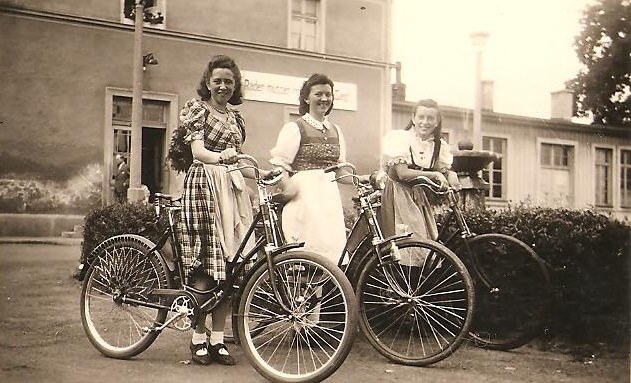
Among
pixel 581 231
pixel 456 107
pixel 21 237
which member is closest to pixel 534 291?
pixel 581 231

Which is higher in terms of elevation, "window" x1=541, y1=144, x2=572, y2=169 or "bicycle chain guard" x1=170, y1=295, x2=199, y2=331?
"window" x1=541, y1=144, x2=572, y2=169

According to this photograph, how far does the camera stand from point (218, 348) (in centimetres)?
246

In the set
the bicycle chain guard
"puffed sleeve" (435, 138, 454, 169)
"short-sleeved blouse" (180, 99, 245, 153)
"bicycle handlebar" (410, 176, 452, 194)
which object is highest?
"short-sleeved blouse" (180, 99, 245, 153)

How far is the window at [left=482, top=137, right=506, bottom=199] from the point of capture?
10.2ft

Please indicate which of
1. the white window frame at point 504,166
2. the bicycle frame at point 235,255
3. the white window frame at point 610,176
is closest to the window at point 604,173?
the white window frame at point 610,176

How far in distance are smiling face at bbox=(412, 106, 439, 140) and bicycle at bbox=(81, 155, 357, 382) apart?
0.70 m

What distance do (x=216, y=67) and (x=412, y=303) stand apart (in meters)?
1.17

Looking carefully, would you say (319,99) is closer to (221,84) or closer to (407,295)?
(221,84)

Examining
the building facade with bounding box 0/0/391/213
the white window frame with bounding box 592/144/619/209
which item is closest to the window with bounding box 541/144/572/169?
the white window frame with bounding box 592/144/619/209

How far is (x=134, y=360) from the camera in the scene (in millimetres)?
2465

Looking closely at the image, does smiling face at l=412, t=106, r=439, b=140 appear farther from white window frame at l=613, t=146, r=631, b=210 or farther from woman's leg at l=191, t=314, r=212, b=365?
woman's leg at l=191, t=314, r=212, b=365

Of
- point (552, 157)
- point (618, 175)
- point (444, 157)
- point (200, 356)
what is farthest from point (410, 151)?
point (200, 356)

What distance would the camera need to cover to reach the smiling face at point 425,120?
2.74 metres

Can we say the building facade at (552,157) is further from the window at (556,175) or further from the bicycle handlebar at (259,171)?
the bicycle handlebar at (259,171)
